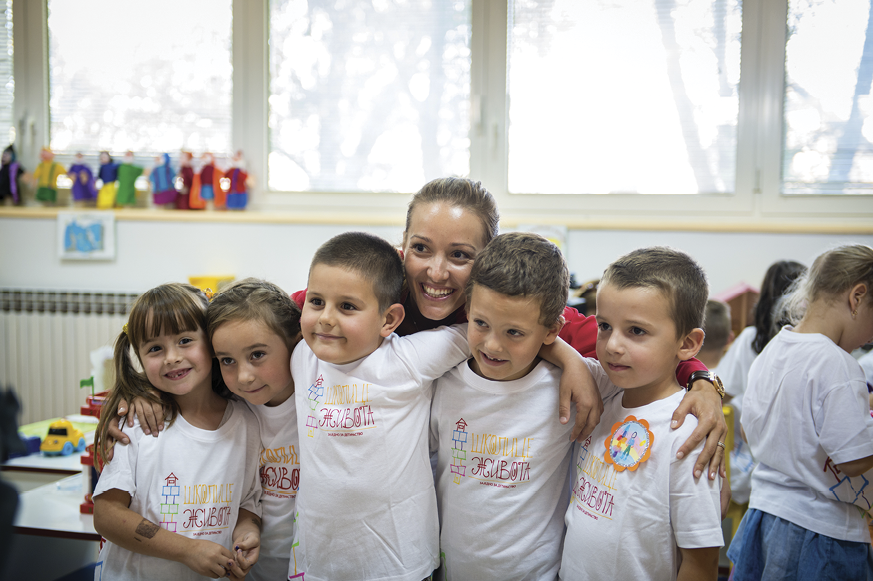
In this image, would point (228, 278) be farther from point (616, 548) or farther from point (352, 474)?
point (616, 548)

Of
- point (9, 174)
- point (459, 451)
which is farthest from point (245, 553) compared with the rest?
point (9, 174)

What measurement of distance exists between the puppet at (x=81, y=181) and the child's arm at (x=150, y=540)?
3.10 meters

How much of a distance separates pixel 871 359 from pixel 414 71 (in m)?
2.70

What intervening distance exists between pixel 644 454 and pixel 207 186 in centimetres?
323

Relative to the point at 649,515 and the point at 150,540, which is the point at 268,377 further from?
the point at 649,515

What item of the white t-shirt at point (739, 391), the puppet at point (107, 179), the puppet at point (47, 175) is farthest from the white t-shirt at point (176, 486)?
the puppet at point (47, 175)

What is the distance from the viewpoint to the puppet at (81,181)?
364cm

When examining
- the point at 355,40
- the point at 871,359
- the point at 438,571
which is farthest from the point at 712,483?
the point at 355,40

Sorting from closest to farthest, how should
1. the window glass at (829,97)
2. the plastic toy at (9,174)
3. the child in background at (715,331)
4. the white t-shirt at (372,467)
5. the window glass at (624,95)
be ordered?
the white t-shirt at (372,467), the child in background at (715,331), the window glass at (829,97), the window glass at (624,95), the plastic toy at (9,174)

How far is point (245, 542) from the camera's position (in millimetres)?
1177

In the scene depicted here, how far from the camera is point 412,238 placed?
1258 millimetres

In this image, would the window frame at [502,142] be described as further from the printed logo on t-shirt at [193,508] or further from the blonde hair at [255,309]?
the printed logo on t-shirt at [193,508]

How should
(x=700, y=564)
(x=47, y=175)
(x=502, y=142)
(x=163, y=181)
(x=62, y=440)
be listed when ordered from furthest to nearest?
(x=47, y=175) → (x=163, y=181) → (x=502, y=142) → (x=62, y=440) → (x=700, y=564)

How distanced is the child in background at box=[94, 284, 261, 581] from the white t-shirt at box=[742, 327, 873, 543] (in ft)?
4.27
